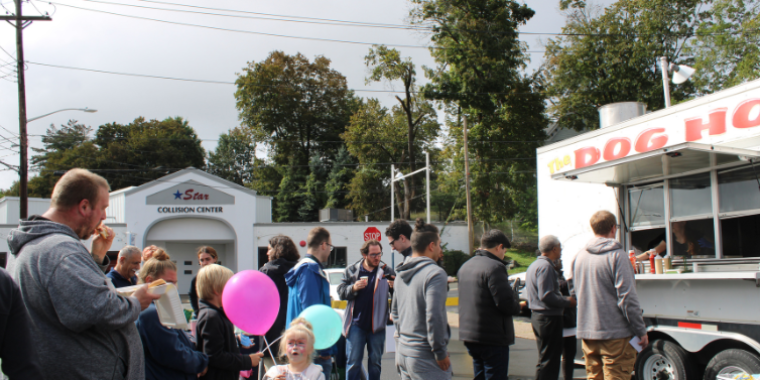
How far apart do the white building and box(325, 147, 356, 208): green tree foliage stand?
1574 centimetres

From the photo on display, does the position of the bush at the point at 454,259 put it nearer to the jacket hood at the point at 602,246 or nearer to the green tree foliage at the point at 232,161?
the jacket hood at the point at 602,246

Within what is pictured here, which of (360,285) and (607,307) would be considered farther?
(360,285)

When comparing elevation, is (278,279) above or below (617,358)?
above

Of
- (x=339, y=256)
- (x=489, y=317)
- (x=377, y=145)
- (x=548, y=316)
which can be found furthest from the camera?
(x=377, y=145)

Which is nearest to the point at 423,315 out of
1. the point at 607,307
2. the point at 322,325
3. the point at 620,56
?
the point at 322,325

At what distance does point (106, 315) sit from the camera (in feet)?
7.75

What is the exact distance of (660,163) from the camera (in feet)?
21.8

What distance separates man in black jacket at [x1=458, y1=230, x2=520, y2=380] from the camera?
4684 mm

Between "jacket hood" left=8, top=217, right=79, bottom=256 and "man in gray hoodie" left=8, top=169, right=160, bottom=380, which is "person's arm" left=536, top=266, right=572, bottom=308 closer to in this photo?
"man in gray hoodie" left=8, top=169, right=160, bottom=380

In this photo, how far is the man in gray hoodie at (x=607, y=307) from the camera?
462 cm

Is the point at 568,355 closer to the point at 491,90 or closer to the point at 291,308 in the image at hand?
the point at 291,308

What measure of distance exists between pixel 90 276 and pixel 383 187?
143 feet

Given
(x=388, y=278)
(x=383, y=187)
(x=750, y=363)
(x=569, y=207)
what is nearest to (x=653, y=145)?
(x=569, y=207)

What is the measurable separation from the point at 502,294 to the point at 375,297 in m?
1.43
